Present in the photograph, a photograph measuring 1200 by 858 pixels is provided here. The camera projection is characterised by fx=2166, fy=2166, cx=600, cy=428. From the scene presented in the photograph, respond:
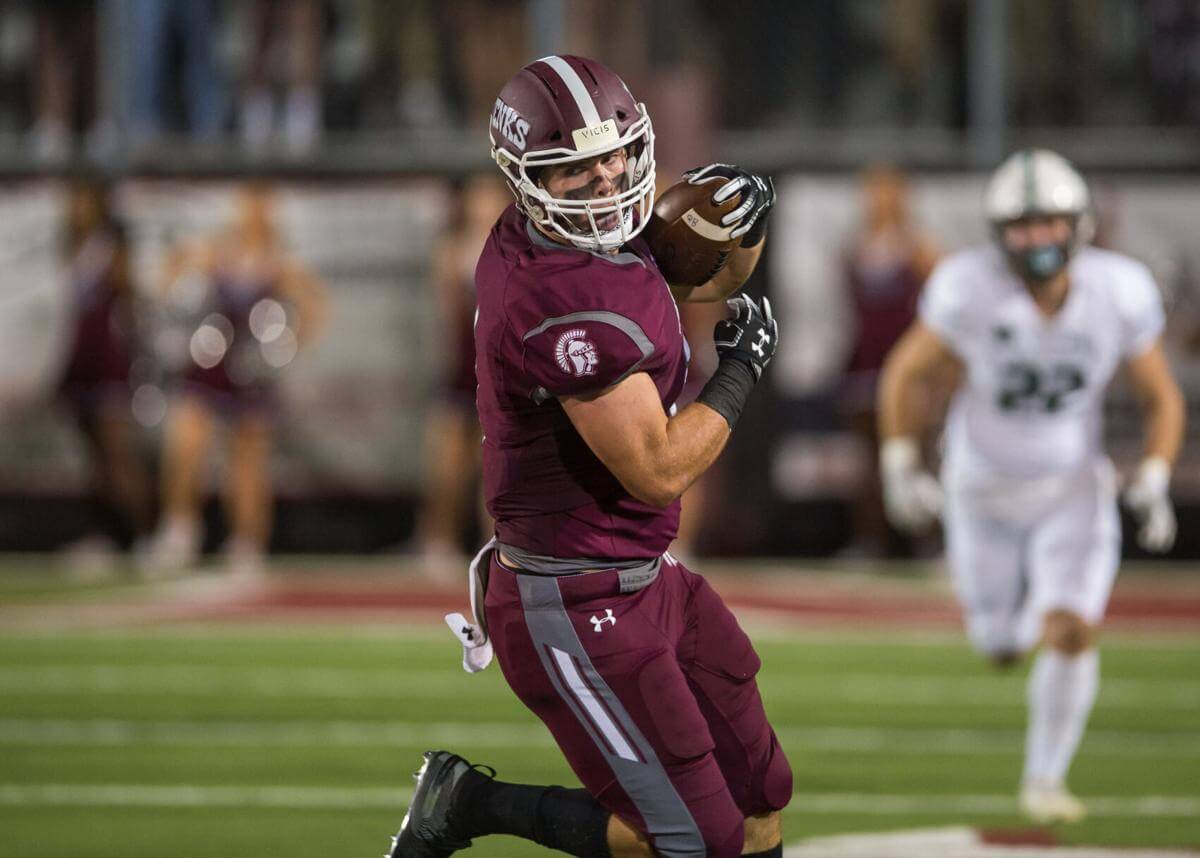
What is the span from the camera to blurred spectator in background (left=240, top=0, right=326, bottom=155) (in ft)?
40.0

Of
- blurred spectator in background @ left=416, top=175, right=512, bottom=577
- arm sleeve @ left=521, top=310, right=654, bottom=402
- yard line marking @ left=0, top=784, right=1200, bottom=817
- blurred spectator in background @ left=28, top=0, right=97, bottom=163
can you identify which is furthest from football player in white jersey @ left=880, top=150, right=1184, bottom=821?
blurred spectator in background @ left=28, top=0, right=97, bottom=163

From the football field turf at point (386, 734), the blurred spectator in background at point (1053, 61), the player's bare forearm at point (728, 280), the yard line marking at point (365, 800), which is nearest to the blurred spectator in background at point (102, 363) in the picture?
the football field turf at point (386, 734)

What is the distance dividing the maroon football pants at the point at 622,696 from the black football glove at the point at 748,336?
0.39 m

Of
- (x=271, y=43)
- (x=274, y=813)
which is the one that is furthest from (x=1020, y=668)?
(x=271, y=43)

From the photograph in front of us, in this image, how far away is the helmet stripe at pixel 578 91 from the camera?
345 centimetres

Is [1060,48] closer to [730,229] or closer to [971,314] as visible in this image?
[971,314]

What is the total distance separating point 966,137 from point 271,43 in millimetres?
3996

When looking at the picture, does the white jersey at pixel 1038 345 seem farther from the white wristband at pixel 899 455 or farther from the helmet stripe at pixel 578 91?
the helmet stripe at pixel 578 91

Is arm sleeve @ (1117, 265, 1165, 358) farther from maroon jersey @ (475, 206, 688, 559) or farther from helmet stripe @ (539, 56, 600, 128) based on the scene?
helmet stripe @ (539, 56, 600, 128)

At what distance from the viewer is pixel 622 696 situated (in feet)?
11.4

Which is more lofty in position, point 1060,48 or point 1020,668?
point 1060,48

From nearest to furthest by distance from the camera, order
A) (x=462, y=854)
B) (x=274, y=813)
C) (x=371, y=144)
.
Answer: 1. (x=462, y=854)
2. (x=274, y=813)
3. (x=371, y=144)

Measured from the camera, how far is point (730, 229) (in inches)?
145

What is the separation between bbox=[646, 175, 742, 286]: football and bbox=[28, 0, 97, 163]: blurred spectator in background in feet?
29.1
